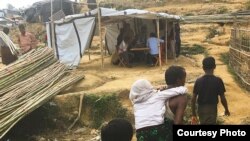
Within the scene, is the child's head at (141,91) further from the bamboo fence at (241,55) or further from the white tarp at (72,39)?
the white tarp at (72,39)

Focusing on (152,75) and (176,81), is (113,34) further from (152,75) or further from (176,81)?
(176,81)

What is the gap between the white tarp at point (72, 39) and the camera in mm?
13219

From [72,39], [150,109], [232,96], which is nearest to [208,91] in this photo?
[150,109]

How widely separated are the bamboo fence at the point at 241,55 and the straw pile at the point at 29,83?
4.06 m

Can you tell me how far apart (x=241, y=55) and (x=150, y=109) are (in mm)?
7510

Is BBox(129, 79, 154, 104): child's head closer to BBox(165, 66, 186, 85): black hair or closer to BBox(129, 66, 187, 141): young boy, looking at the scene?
BBox(129, 66, 187, 141): young boy

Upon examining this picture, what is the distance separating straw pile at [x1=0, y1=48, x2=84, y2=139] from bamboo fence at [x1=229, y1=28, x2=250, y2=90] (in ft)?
A: 13.3

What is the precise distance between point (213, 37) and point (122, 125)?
17310 millimetres

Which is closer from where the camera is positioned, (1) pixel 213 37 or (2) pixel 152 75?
(2) pixel 152 75

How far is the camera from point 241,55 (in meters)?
11.3

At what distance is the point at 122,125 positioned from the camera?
331cm

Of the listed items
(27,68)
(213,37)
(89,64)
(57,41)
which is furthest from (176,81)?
(213,37)

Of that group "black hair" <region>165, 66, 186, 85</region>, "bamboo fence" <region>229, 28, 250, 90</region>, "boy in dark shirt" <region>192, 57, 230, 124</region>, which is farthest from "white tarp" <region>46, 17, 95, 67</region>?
"black hair" <region>165, 66, 186, 85</region>

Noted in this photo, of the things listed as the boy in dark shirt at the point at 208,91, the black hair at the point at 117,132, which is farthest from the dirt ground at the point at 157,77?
the black hair at the point at 117,132
